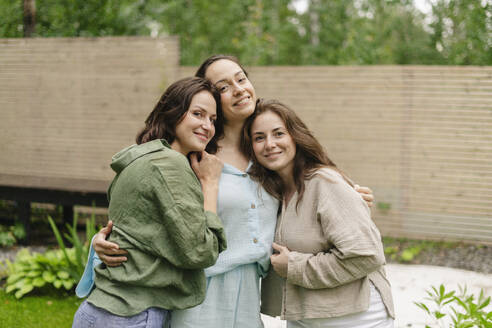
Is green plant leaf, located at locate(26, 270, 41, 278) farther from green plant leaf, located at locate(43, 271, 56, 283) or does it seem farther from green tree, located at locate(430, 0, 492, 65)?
green tree, located at locate(430, 0, 492, 65)

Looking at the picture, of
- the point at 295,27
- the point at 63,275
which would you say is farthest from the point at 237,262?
the point at 295,27

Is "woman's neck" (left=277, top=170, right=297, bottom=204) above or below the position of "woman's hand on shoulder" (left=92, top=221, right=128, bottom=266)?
above

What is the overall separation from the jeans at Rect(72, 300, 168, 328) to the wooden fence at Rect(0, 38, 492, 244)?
4125mm

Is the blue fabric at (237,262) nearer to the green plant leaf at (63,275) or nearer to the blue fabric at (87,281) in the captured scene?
the blue fabric at (87,281)

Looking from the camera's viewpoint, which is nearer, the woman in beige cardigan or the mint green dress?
the woman in beige cardigan

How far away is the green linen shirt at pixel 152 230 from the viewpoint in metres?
1.70

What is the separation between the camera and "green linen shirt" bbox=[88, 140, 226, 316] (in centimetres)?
170

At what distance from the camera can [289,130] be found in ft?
7.68

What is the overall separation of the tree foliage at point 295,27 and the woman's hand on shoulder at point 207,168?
6.83 metres

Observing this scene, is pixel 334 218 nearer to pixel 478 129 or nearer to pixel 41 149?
pixel 478 129

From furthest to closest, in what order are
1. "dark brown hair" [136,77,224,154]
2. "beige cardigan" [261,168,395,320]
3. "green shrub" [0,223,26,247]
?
"green shrub" [0,223,26,247] < "dark brown hair" [136,77,224,154] < "beige cardigan" [261,168,395,320]

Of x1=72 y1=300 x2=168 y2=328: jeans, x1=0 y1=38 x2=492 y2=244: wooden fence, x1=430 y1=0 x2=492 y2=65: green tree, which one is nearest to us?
x1=72 y1=300 x2=168 y2=328: jeans

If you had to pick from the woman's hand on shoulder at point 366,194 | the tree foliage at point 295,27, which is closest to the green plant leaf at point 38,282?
the woman's hand on shoulder at point 366,194

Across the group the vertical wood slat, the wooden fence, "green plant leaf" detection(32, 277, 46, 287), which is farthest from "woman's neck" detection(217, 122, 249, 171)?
the vertical wood slat
